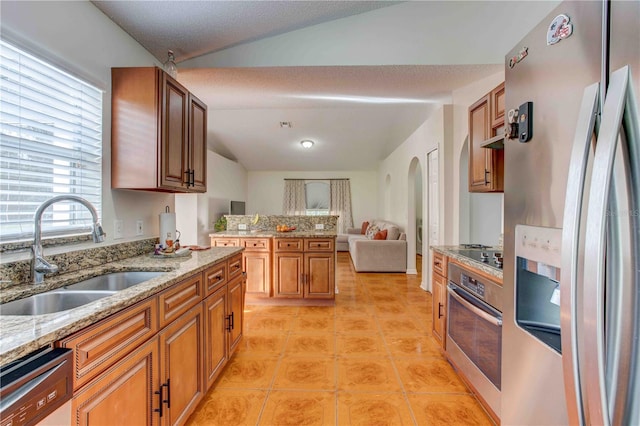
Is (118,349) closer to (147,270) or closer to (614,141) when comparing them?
(147,270)

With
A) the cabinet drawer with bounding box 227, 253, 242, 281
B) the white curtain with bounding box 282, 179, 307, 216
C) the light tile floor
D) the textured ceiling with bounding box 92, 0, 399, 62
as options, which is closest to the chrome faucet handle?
the cabinet drawer with bounding box 227, 253, 242, 281

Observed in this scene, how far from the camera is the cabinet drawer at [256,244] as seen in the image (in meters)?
3.71

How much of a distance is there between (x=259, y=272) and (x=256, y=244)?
36cm

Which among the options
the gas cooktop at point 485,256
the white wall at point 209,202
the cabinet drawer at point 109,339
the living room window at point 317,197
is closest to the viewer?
the cabinet drawer at point 109,339

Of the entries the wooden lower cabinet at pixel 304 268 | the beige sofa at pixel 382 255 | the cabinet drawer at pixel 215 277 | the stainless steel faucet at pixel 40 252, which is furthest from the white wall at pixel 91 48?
the beige sofa at pixel 382 255

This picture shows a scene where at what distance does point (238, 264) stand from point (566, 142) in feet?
7.23

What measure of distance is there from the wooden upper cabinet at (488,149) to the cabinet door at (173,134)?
2.09 m

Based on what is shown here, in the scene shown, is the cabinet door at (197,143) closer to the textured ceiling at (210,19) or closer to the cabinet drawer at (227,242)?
the textured ceiling at (210,19)

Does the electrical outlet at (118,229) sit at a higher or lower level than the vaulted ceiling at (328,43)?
lower

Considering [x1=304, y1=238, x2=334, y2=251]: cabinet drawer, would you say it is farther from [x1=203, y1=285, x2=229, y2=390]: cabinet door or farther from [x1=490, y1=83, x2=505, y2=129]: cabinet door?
[x1=490, y1=83, x2=505, y2=129]: cabinet door

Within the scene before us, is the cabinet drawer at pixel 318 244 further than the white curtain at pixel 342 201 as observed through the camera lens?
No

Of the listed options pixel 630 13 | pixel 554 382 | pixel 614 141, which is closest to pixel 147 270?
pixel 554 382

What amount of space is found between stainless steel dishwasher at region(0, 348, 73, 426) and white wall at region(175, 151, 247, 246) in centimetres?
523

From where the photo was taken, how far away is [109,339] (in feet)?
3.35
